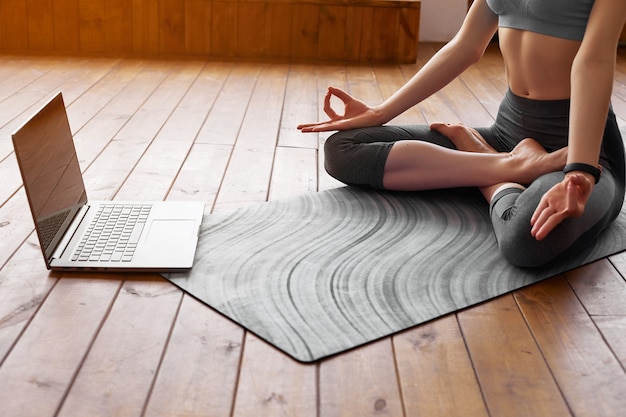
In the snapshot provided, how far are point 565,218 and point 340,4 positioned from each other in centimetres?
281

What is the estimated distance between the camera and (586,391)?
1.31 m

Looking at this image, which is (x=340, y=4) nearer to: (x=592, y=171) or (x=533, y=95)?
(x=533, y=95)

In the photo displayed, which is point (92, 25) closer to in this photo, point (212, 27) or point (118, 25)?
point (118, 25)

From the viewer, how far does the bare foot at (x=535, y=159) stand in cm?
191

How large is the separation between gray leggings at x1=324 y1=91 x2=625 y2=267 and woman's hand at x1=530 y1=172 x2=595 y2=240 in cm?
7

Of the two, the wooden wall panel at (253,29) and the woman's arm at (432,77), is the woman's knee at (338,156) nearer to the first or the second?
the woman's arm at (432,77)

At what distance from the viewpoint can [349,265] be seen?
1.73 metres

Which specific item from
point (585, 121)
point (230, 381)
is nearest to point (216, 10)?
point (585, 121)

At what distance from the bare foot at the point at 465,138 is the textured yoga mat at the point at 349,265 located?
125 millimetres

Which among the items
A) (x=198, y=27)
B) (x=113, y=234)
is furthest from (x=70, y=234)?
(x=198, y=27)

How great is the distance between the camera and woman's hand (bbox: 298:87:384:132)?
218 centimetres

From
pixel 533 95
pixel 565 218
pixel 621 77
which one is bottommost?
pixel 621 77

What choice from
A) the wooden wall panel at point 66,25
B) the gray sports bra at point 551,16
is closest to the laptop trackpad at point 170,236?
the gray sports bra at point 551,16

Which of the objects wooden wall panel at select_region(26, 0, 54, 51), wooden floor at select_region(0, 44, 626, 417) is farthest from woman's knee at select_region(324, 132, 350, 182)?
wooden wall panel at select_region(26, 0, 54, 51)
